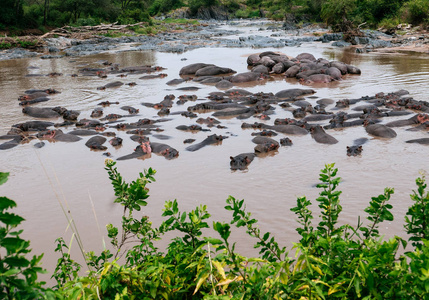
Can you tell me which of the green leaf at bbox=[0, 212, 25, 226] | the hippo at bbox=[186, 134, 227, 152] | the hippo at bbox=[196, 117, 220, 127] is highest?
the green leaf at bbox=[0, 212, 25, 226]

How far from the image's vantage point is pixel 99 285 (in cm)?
223

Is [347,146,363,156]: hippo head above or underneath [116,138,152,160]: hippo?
above

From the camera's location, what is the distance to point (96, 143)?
9.49 metres

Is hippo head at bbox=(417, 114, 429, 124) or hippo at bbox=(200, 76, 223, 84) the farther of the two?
hippo at bbox=(200, 76, 223, 84)

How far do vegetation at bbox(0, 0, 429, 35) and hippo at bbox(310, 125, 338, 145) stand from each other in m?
27.1

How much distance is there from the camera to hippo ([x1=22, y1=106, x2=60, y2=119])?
12.3 metres

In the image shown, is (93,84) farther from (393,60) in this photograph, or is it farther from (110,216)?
(393,60)

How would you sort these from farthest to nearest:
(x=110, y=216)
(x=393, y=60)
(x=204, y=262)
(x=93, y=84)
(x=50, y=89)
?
(x=393, y=60)
(x=93, y=84)
(x=50, y=89)
(x=110, y=216)
(x=204, y=262)

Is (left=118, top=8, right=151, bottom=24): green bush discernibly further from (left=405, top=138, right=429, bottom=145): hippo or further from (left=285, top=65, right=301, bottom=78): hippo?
(left=405, top=138, right=429, bottom=145): hippo

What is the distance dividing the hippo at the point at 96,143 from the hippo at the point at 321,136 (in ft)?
15.5

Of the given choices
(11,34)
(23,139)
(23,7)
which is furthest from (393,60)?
(23,7)

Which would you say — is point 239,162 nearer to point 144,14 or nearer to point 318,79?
point 318,79

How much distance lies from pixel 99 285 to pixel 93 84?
16.1 metres

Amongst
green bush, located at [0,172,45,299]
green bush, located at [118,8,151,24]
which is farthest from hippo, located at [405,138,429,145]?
green bush, located at [118,8,151,24]
